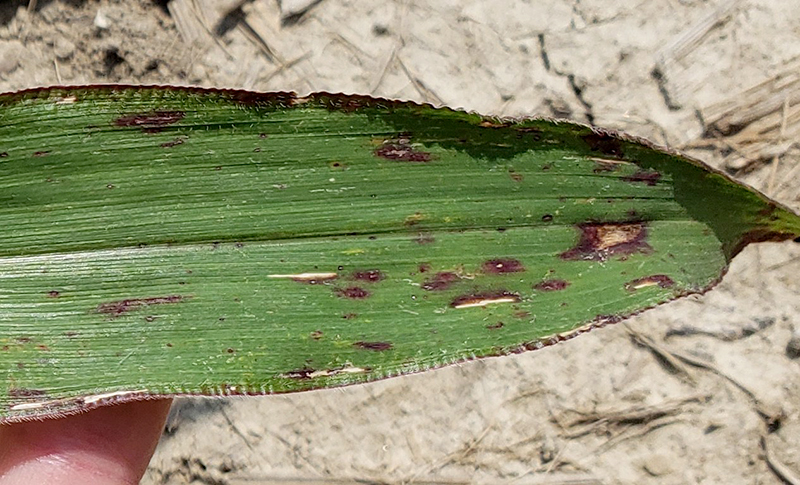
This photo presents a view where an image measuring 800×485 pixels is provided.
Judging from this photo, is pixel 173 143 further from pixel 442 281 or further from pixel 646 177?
pixel 646 177

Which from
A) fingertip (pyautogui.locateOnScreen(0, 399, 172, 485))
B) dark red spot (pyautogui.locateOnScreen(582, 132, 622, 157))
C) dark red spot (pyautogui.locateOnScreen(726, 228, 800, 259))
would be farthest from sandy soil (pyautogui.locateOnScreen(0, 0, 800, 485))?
dark red spot (pyautogui.locateOnScreen(582, 132, 622, 157))

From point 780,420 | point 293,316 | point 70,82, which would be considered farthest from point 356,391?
point 70,82

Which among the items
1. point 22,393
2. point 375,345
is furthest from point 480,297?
point 22,393

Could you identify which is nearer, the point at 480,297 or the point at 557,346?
the point at 480,297

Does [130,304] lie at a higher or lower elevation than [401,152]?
lower

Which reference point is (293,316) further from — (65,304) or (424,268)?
(65,304)

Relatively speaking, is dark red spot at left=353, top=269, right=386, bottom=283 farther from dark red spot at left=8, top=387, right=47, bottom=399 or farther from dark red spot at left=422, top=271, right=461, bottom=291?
dark red spot at left=8, top=387, right=47, bottom=399

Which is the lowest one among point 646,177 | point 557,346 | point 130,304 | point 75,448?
point 75,448
